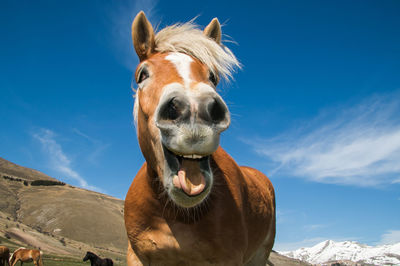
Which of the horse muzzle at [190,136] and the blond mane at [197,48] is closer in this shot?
the horse muzzle at [190,136]

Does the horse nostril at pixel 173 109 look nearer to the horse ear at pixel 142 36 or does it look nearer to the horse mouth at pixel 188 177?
the horse mouth at pixel 188 177

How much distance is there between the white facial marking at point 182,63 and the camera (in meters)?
2.85

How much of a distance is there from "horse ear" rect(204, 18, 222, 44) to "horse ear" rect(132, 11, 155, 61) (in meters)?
0.94

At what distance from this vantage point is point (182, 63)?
10.3 ft

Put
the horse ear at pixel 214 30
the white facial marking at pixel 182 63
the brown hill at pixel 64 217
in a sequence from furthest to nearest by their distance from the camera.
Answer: the brown hill at pixel 64 217 < the horse ear at pixel 214 30 < the white facial marking at pixel 182 63

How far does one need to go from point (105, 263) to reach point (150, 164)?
815 inches

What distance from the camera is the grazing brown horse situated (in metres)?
2.41

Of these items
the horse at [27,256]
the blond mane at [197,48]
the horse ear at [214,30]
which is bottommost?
the horse at [27,256]

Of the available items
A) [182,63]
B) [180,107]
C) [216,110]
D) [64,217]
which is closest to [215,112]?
[216,110]

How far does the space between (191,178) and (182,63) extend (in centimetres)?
133

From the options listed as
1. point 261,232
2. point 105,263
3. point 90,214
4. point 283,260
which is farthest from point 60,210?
point 261,232

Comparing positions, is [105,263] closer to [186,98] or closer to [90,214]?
[186,98]

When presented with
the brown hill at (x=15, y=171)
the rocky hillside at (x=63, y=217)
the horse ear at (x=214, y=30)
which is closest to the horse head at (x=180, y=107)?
the horse ear at (x=214, y=30)

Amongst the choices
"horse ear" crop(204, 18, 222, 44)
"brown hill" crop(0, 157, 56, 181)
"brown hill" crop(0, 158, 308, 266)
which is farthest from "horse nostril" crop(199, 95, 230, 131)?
"brown hill" crop(0, 157, 56, 181)
